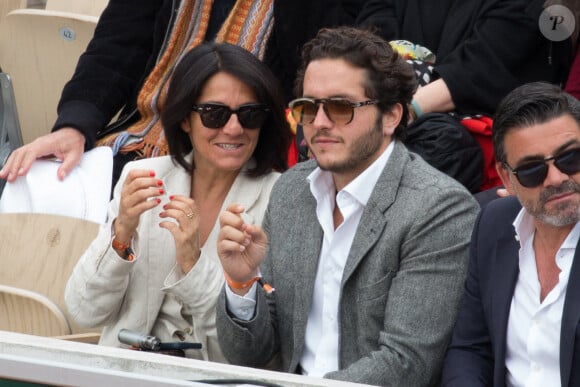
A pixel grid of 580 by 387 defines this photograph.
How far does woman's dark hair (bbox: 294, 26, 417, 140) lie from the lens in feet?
10.4

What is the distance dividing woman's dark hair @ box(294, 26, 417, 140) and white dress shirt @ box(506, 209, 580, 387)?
1.83ft

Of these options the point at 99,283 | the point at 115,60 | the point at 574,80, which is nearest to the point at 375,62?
the point at 574,80

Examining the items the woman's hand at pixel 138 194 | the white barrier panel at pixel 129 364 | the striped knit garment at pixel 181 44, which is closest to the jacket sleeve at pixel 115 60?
the striped knit garment at pixel 181 44

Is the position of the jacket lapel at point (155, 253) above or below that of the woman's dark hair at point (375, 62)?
below

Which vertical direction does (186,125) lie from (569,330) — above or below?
above

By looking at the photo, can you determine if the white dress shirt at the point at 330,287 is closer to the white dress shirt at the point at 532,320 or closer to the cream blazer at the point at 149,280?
the cream blazer at the point at 149,280

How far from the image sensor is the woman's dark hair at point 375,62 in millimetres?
3176

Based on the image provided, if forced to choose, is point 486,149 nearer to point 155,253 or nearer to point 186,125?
point 186,125

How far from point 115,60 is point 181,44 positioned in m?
0.35

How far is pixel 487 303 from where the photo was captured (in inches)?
112

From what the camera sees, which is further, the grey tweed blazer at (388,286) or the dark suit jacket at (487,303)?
the grey tweed blazer at (388,286)

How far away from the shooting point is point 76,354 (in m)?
1.99

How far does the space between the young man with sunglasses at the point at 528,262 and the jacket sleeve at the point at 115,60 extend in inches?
86.3

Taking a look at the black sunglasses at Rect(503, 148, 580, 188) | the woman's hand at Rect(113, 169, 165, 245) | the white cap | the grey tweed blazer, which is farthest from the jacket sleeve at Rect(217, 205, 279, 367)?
the white cap
